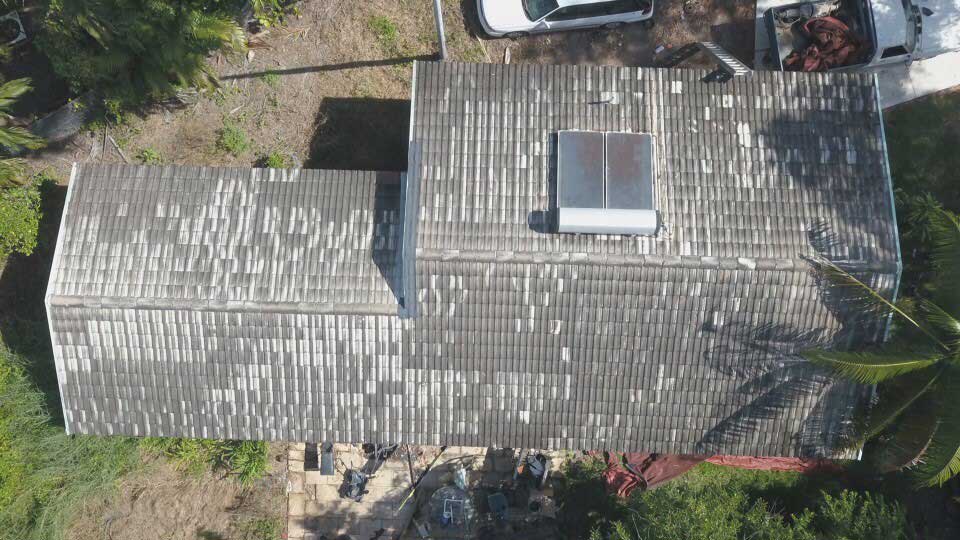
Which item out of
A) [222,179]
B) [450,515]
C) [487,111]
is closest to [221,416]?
[222,179]

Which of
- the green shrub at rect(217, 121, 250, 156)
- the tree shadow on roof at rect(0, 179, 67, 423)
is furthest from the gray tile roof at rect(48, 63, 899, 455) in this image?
the tree shadow on roof at rect(0, 179, 67, 423)

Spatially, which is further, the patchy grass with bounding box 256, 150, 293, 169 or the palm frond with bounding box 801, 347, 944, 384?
the patchy grass with bounding box 256, 150, 293, 169

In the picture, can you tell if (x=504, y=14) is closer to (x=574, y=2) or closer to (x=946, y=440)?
(x=574, y=2)

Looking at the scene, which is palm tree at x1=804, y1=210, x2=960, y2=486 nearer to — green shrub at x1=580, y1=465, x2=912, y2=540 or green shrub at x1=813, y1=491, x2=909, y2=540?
green shrub at x1=813, y1=491, x2=909, y2=540

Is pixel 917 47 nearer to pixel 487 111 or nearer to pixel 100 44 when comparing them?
pixel 487 111

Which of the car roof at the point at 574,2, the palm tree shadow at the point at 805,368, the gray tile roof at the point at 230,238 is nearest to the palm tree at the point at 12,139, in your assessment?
the gray tile roof at the point at 230,238

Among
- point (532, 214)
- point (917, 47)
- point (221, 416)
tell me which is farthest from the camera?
point (917, 47)
